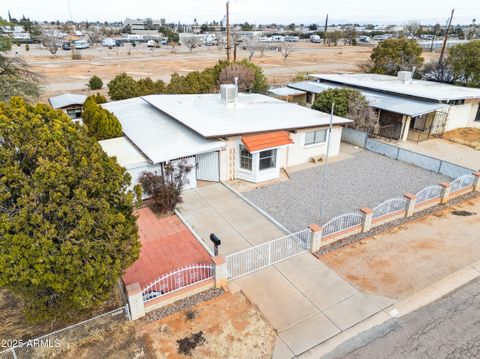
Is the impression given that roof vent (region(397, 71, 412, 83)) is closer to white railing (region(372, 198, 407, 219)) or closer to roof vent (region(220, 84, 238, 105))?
roof vent (region(220, 84, 238, 105))

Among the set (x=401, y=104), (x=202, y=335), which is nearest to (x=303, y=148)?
(x=401, y=104)

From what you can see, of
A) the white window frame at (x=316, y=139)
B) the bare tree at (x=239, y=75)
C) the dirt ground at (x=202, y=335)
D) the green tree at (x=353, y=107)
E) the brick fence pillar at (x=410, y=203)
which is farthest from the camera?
the bare tree at (x=239, y=75)

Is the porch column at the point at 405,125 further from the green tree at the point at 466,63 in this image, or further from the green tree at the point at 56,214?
the green tree at the point at 56,214

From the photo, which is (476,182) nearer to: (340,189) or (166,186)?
(340,189)

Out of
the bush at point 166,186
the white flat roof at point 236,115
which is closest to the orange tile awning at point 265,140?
the white flat roof at point 236,115

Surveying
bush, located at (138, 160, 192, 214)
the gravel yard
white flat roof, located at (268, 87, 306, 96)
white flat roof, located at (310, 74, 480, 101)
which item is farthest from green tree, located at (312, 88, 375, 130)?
bush, located at (138, 160, 192, 214)
